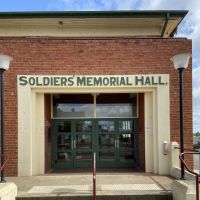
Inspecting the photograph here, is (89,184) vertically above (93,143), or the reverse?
(93,143)

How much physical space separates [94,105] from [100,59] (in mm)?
2427

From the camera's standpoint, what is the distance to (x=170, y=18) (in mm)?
16188

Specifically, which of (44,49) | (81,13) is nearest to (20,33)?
(81,13)

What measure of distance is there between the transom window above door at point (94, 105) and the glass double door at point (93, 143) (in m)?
0.24

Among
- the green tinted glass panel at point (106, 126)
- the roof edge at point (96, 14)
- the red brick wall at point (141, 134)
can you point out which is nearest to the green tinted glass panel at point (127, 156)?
the red brick wall at point (141, 134)

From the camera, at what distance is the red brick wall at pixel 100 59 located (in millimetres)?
13188

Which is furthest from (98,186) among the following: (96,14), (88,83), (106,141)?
(96,14)

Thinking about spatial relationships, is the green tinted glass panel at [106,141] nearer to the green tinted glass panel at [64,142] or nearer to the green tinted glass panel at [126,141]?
the green tinted glass panel at [126,141]

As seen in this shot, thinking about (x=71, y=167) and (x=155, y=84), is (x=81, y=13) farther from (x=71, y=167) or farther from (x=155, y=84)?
(x=71, y=167)

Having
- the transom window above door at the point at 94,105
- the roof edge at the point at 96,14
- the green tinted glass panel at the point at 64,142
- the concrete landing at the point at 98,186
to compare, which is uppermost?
the roof edge at the point at 96,14

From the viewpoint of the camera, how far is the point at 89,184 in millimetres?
11094

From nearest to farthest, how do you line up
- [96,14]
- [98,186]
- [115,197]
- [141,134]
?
[115,197], [98,186], [141,134], [96,14]

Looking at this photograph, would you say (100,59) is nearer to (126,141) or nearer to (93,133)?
(93,133)

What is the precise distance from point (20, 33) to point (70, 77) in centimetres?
499
